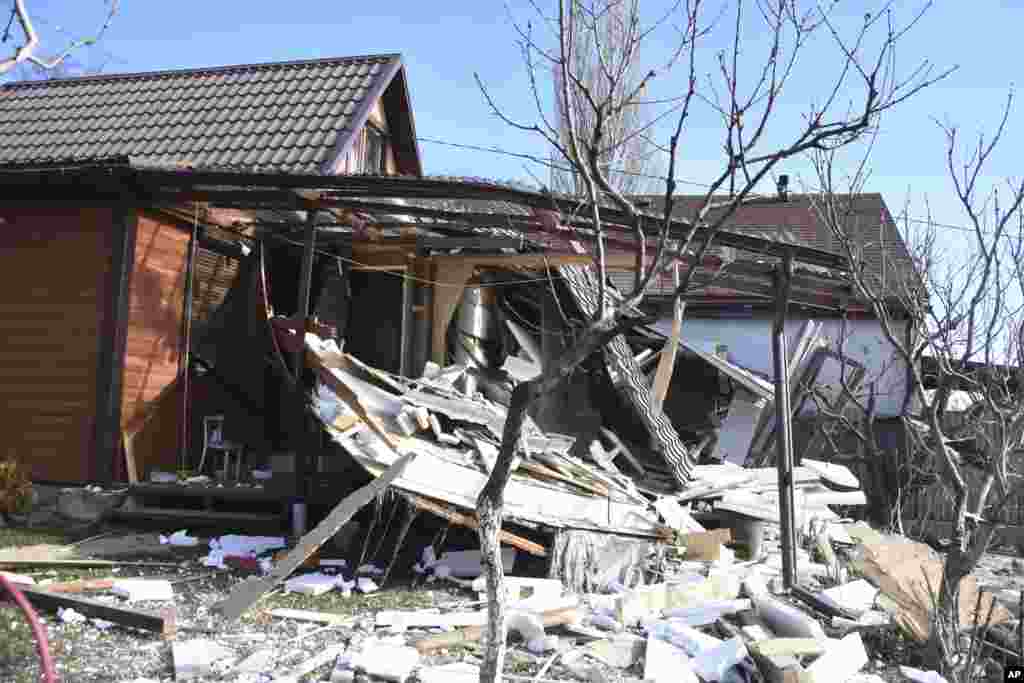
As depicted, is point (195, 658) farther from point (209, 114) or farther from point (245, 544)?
point (209, 114)

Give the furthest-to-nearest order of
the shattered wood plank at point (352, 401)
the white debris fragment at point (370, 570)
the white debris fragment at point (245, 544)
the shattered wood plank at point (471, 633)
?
the shattered wood plank at point (352, 401)
the white debris fragment at point (245, 544)
the white debris fragment at point (370, 570)
the shattered wood plank at point (471, 633)

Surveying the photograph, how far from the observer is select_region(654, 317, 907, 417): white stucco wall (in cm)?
1644

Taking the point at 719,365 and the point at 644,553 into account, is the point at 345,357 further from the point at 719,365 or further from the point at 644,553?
the point at 719,365

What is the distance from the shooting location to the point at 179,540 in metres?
8.62

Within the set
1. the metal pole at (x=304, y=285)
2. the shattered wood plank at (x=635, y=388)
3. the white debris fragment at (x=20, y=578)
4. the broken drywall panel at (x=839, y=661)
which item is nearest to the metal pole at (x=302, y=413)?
the metal pole at (x=304, y=285)

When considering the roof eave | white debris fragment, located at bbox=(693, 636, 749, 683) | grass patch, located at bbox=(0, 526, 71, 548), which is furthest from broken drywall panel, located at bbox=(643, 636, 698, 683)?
the roof eave

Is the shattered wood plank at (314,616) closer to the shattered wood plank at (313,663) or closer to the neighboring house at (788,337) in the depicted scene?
the shattered wood plank at (313,663)

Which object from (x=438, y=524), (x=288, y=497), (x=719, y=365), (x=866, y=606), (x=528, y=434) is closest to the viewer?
(x=866, y=606)

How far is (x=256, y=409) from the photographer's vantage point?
1166 centimetres

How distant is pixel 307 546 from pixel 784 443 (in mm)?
4522

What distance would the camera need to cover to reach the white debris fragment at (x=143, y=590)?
22.1 feet

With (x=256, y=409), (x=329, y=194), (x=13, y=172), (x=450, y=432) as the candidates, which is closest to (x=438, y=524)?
(x=450, y=432)

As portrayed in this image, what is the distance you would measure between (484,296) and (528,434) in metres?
2.93

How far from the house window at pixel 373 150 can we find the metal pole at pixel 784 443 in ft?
28.4
